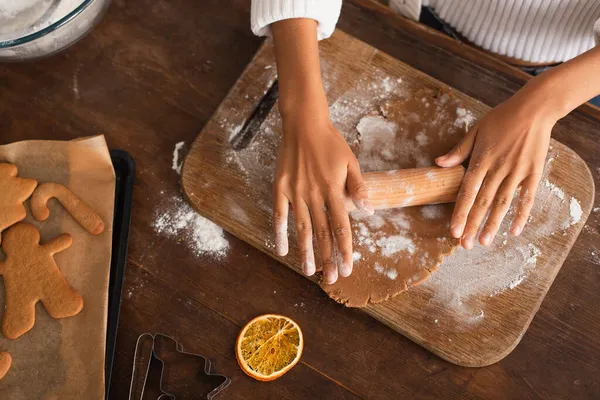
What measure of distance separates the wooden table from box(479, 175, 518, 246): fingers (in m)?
0.21

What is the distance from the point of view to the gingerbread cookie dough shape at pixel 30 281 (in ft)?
3.62

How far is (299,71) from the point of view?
3.67ft

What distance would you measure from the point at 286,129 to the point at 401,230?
34 centimetres

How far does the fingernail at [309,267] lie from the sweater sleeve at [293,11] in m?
0.52

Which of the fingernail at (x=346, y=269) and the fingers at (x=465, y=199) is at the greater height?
the fingers at (x=465, y=199)

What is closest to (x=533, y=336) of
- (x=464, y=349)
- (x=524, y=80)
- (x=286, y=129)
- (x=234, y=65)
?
(x=464, y=349)

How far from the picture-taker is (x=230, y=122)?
1.23m

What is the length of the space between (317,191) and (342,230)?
0.32ft

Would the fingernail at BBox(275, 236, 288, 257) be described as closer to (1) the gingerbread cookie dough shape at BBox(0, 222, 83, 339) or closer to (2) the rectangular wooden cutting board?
(2) the rectangular wooden cutting board

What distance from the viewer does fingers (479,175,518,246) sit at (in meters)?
1.09

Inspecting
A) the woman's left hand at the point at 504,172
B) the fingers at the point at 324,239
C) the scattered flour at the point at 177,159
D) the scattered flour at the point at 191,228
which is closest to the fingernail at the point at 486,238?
the woman's left hand at the point at 504,172

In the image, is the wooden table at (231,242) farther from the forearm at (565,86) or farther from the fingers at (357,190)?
the fingers at (357,190)

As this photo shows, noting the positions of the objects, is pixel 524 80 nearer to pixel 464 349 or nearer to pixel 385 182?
pixel 385 182

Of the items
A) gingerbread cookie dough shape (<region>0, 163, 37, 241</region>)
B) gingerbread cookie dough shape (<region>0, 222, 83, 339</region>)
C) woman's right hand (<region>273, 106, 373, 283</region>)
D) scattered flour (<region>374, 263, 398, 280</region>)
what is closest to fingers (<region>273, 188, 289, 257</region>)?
woman's right hand (<region>273, 106, 373, 283</region>)
